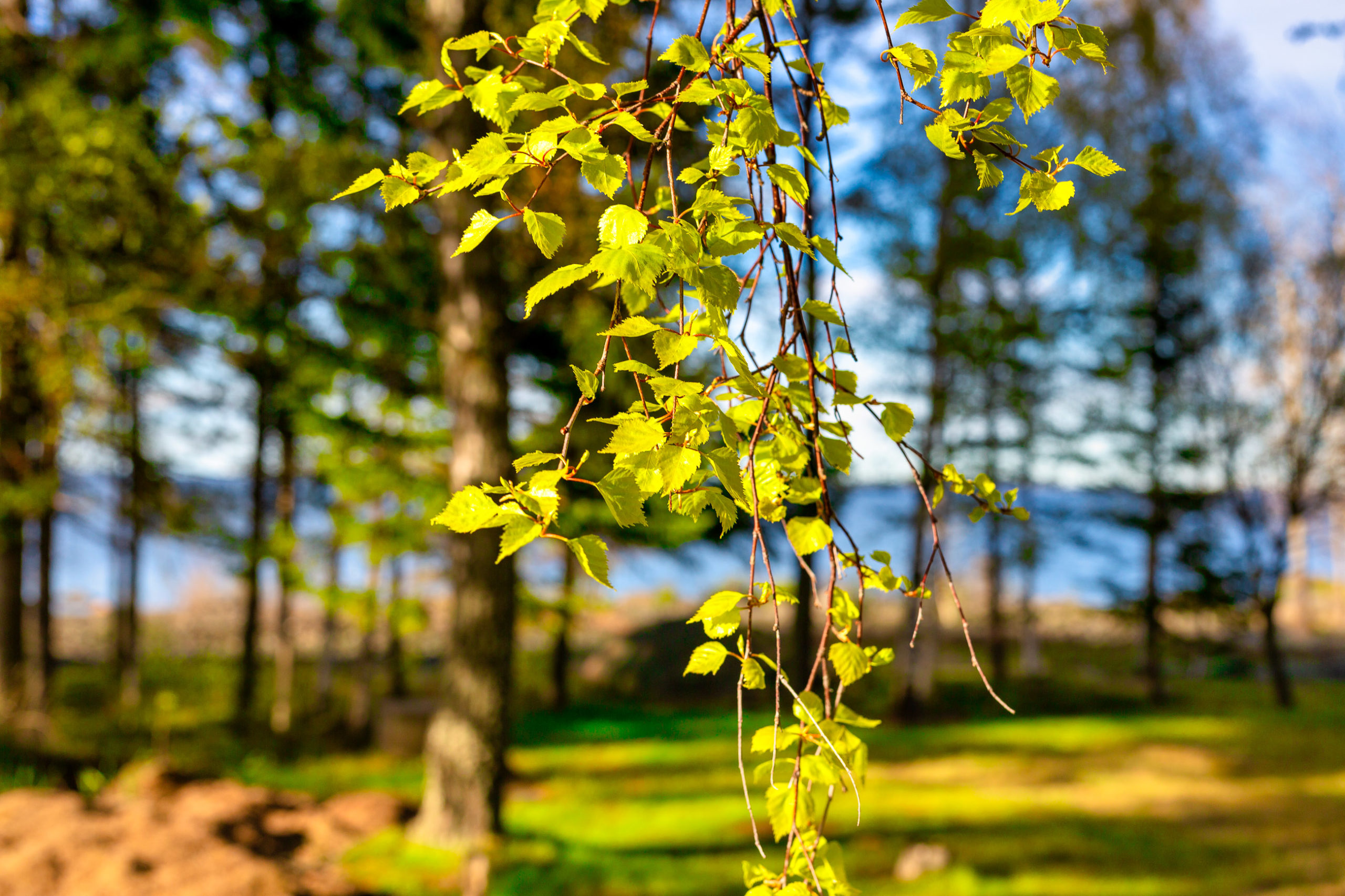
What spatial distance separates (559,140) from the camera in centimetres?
108

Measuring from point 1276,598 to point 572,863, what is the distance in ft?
38.1

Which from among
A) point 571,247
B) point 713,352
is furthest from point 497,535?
point 713,352

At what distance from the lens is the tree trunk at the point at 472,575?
510 centimetres

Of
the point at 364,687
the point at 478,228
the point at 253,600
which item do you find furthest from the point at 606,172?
the point at 253,600

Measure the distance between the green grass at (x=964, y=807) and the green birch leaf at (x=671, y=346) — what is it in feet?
13.4

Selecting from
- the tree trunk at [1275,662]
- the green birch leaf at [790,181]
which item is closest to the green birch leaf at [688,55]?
the green birch leaf at [790,181]

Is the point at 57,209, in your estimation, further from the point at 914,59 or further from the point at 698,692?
the point at 698,692

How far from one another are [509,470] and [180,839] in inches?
103

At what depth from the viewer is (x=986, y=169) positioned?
3.88ft

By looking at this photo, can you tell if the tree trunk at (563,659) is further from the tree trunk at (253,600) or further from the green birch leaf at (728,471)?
the green birch leaf at (728,471)

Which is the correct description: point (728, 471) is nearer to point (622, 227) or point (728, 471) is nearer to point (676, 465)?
point (676, 465)

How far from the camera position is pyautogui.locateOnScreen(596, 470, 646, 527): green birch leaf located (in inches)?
40.0

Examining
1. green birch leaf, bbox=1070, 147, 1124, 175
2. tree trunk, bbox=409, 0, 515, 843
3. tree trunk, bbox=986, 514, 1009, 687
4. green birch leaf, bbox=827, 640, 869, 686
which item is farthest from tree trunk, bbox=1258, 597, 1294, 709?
green birch leaf, bbox=1070, 147, 1124, 175

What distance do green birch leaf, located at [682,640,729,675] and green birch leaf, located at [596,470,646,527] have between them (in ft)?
0.92
